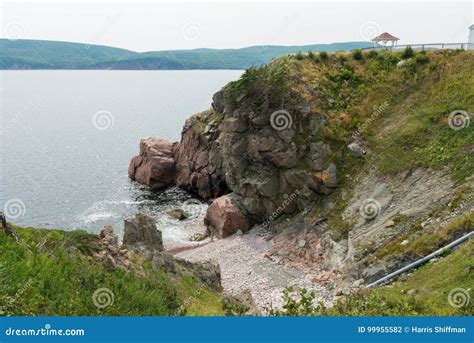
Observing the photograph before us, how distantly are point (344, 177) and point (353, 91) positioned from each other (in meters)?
12.9

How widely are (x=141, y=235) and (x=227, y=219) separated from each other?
21493mm

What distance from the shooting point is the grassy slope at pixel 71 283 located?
631 inches

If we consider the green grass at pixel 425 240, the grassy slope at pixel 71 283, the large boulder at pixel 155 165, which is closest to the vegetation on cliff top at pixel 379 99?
the green grass at pixel 425 240

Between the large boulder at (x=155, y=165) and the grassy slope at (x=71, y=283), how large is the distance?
4754 centimetres

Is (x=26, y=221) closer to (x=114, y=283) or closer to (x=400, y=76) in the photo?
(x=114, y=283)

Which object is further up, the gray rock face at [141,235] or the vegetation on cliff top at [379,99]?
the vegetation on cliff top at [379,99]

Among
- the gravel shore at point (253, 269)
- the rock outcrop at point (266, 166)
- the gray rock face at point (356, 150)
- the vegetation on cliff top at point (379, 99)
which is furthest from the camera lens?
the rock outcrop at point (266, 166)

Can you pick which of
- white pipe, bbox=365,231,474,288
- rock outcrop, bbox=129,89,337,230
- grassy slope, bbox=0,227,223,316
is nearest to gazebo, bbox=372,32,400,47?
rock outcrop, bbox=129,89,337,230

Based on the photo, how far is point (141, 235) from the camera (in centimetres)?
2864

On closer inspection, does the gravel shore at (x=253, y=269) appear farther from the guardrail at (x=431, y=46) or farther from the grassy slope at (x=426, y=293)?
the guardrail at (x=431, y=46)

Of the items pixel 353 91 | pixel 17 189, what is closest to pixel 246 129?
pixel 353 91

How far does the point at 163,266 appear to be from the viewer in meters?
26.2

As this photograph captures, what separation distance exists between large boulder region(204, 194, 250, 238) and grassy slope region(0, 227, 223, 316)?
24.2 m

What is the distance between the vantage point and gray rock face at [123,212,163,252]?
27539 mm
